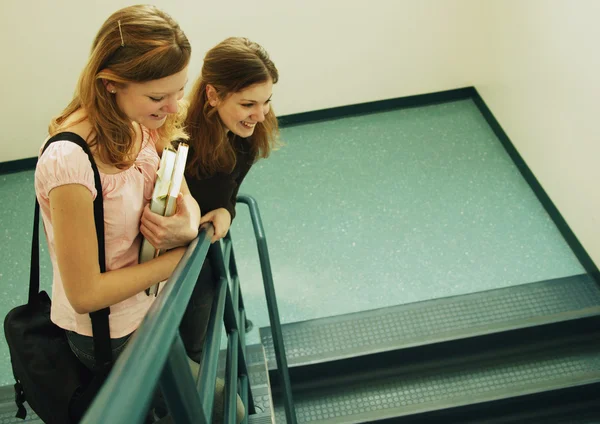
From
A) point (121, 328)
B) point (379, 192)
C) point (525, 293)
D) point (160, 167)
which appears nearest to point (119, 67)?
point (160, 167)

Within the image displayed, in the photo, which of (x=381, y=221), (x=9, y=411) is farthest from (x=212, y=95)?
A: (x=381, y=221)

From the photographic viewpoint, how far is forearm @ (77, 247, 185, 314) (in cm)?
130

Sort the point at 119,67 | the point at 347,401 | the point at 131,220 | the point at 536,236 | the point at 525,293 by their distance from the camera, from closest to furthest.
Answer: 1. the point at 119,67
2. the point at 131,220
3. the point at 347,401
4. the point at 525,293
5. the point at 536,236

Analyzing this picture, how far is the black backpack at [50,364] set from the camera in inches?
55.8

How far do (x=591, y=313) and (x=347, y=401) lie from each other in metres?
1.44

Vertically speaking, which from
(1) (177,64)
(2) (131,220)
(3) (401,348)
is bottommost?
(3) (401,348)

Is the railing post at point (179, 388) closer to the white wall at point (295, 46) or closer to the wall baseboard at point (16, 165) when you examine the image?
the white wall at point (295, 46)

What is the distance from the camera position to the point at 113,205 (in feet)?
4.41

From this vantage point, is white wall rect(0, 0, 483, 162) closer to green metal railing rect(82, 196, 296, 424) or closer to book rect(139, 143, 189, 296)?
green metal railing rect(82, 196, 296, 424)

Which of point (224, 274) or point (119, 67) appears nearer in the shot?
point (119, 67)

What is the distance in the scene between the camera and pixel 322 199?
14.2 ft

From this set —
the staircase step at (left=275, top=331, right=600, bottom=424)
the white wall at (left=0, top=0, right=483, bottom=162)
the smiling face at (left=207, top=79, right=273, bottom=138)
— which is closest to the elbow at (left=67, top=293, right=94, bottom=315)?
the smiling face at (left=207, top=79, right=273, bottom=138)

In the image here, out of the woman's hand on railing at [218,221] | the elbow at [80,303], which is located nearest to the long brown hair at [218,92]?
the woman's hand on railing at [218,221]

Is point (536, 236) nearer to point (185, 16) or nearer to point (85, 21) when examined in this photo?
point (185, 16)
